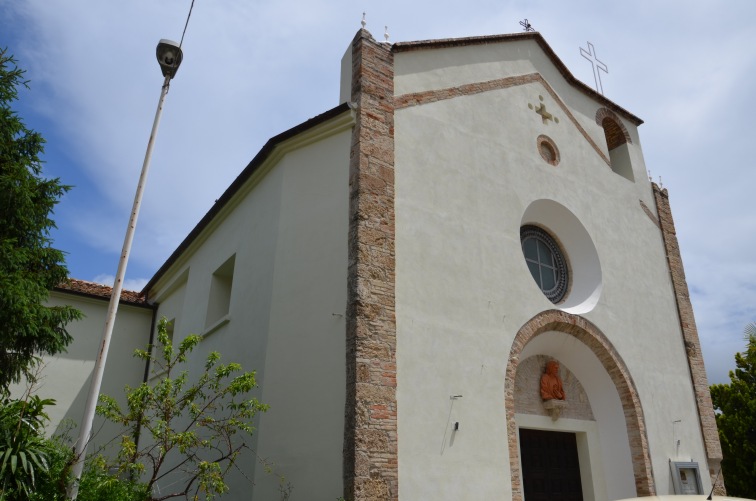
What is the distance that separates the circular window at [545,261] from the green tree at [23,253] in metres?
7.88

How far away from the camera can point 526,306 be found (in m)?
8.87

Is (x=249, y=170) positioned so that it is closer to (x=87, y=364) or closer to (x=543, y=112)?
(x=543, y=112)

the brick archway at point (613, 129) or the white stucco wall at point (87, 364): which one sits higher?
the brick archway at point (613, 129)

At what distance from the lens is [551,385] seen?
31.2 ft

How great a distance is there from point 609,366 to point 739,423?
6592 millimetres

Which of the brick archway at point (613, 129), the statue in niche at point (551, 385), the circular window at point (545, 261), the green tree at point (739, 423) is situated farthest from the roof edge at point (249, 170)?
the green tree at point (739, 423)

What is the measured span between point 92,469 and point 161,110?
4215 millimetres

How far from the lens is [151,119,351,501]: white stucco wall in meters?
6.90

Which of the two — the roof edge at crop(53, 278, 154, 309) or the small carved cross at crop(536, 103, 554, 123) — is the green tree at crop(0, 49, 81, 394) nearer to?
the roof edge at crop(53, 278, 154, 309)

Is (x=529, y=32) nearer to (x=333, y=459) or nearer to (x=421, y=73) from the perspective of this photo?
(x=421, y=73)

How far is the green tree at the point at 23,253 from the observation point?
7691mm

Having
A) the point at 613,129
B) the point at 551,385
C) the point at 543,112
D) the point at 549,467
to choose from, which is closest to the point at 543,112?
the point at 543,112

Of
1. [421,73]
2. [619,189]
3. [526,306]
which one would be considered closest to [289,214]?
[421,73]

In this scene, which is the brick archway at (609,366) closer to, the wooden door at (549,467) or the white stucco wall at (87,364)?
the wooden door at (549,467)
